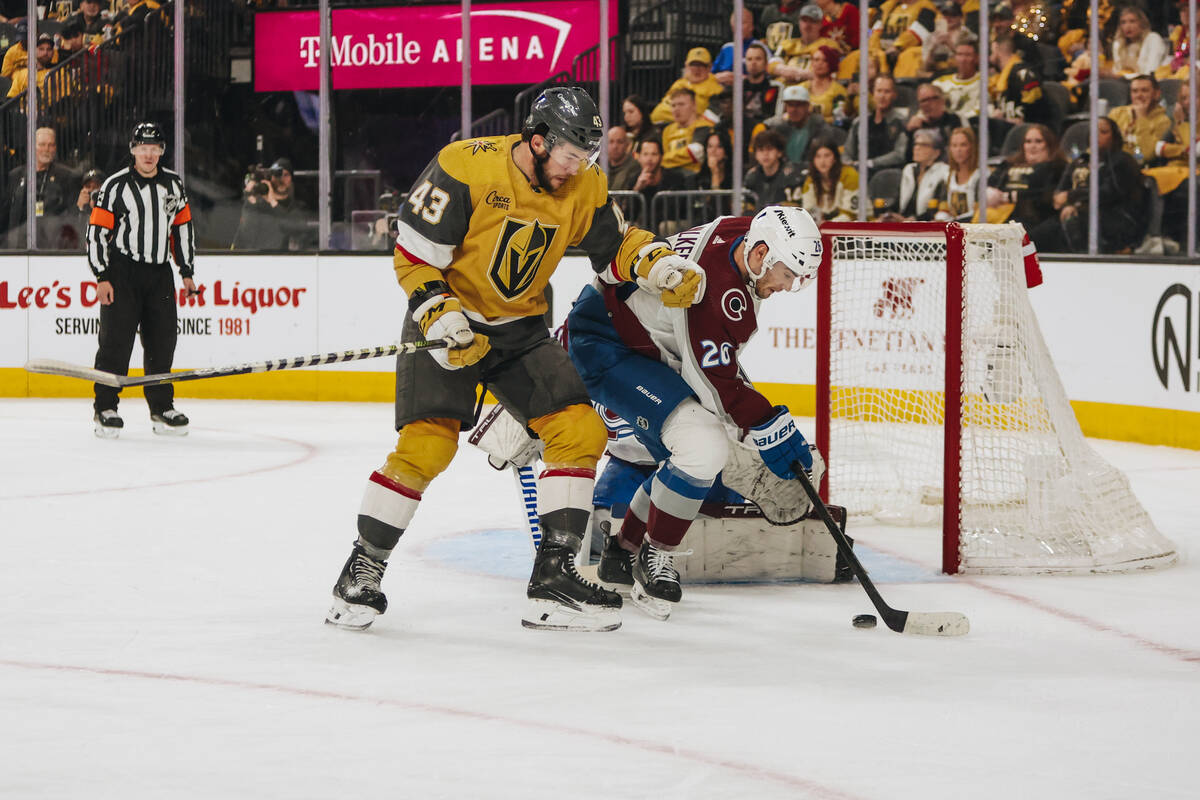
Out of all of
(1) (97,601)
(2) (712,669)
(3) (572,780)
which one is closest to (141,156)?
(1) (97,601)

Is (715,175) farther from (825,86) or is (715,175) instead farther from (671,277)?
(671,277)

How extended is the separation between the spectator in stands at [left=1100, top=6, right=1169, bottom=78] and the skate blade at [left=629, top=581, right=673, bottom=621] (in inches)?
175

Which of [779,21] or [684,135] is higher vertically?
[779,21]

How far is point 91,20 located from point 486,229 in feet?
20.5

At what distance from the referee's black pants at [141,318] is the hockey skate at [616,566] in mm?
3236

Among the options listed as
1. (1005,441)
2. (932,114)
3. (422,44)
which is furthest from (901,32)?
(1005,441)

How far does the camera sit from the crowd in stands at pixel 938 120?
22.2ft

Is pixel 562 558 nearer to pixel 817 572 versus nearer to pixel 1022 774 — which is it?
pixel 817 572

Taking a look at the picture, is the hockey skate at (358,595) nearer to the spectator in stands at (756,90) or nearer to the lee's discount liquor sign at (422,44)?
the spectator in stands at (756,90)

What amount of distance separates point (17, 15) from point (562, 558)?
7.08 m

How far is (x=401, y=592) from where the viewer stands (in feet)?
11.2

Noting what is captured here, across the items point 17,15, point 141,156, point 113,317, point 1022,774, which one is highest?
point 17,15

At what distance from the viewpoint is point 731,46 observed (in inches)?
303

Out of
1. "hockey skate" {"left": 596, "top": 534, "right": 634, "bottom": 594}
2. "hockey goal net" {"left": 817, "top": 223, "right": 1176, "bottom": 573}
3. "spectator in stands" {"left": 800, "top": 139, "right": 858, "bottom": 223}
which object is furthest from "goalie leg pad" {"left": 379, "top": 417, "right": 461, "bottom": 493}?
"spectator in stands" {"left": 800, "top": 139, "right": 858, "bottom": 223}
